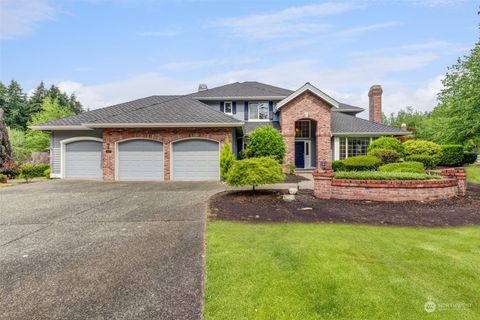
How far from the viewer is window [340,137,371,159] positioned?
805 inches

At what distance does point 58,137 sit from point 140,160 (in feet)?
19.6

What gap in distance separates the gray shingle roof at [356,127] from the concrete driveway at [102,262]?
1591 centimetres

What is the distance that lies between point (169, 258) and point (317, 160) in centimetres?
1708

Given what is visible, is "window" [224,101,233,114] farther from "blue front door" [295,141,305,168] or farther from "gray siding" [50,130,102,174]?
"gray siding" [50,130,102,174]

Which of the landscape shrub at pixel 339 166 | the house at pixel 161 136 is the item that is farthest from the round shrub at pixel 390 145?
the landscape shrub at pixel 339 166

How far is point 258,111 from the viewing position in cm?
2208

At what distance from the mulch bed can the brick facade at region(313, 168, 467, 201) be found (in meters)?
0.27

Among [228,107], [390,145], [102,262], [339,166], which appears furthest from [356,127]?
[102,262]

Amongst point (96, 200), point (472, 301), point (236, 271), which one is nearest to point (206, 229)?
point (236, 271)

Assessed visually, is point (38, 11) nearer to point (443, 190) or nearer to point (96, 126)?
point (96, 126)

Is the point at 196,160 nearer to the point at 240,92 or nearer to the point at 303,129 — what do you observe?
the point at 240,92

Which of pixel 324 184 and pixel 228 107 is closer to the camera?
pixel 324 184

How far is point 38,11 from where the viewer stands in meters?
11.2

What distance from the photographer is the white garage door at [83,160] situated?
1608 centimetres
